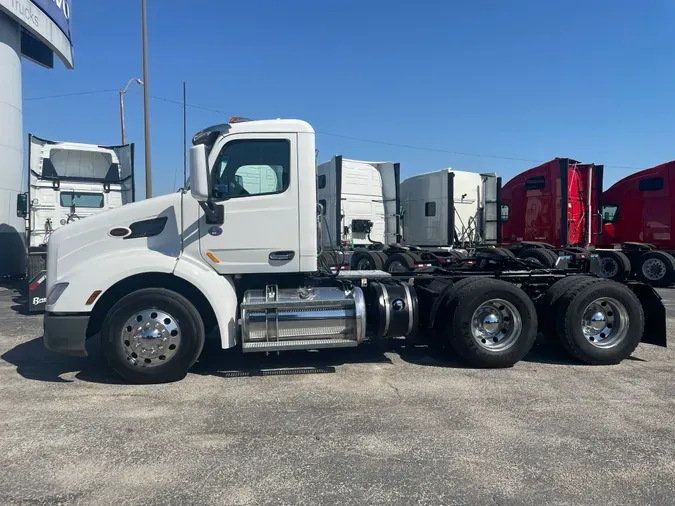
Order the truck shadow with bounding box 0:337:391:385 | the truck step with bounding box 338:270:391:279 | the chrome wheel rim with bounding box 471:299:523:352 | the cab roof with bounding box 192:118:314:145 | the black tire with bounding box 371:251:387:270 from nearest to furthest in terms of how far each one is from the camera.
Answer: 1. the cab roof with bounding box 192:118:314:145
2. the truck shadow with bounding box 0:337:391:385
3. the chrome wheel rim with bounding box 471:299:523:352
4. the truck step with bounding box 338:270:391:279
5. the black tire with bounding box 371:251:387:270

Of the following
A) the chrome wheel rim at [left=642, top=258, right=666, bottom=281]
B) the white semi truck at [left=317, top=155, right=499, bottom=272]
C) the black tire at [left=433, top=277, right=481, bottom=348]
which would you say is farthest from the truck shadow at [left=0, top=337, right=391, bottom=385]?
the chrome wheel rim at [left=642, top=258, right=666, bottom=281]

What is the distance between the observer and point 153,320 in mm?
5102

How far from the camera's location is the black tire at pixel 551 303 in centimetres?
594

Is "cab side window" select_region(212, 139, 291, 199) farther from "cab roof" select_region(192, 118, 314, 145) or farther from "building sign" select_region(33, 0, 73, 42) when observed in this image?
"building sign" select_region(33, 0, 73, 42)

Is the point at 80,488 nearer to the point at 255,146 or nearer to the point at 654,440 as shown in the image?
the point at 255,146

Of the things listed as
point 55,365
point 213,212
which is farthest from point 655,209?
point 55,365

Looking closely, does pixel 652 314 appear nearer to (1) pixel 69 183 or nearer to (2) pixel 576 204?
(2) pixel 576 204

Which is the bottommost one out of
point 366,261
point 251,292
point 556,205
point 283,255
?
point 251,292

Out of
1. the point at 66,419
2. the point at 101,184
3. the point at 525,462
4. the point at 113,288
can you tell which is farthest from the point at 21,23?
the point at 525,462

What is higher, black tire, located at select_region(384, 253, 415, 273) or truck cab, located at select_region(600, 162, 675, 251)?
truck cab, located at select_region(600, 162, 675, 251)

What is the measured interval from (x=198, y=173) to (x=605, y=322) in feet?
16.5

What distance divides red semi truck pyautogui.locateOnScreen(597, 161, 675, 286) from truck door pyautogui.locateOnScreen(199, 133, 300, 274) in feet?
39.5

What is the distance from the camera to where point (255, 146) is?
5418 millimetres

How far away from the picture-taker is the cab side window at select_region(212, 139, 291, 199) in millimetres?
5359
